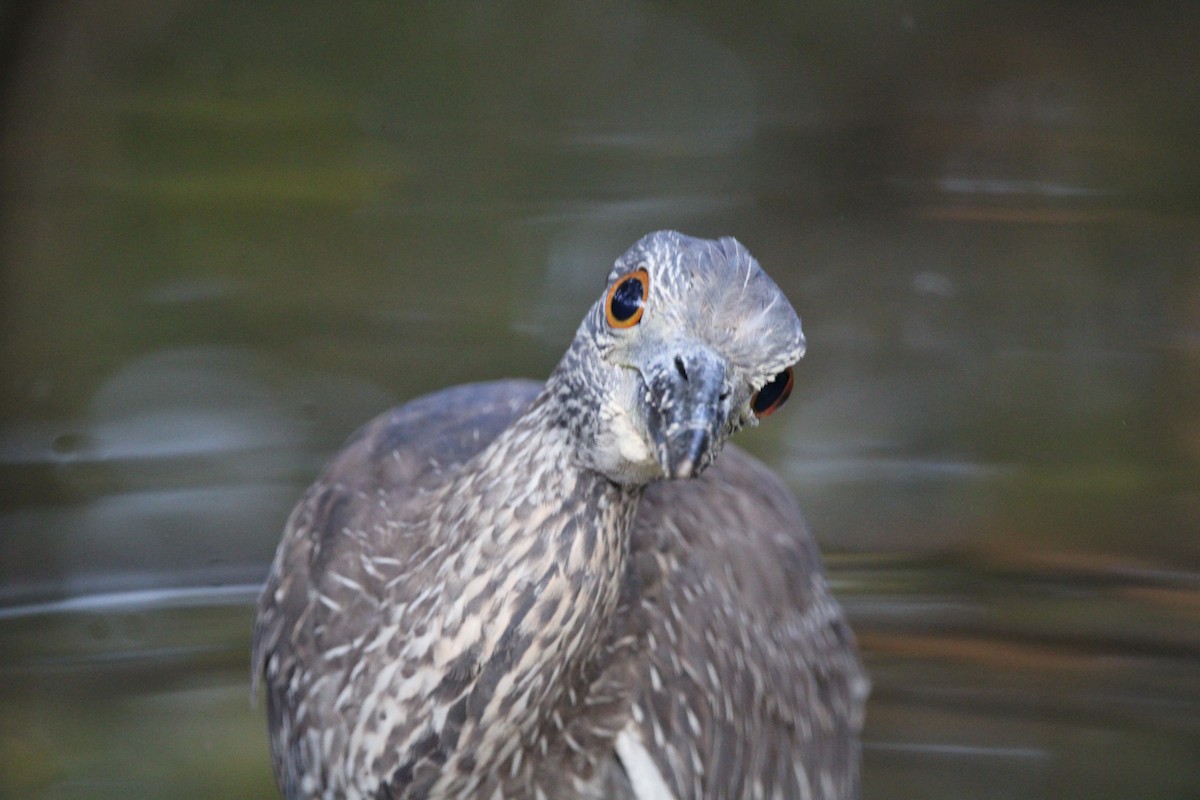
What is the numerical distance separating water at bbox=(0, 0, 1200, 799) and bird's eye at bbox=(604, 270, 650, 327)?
6.63ft

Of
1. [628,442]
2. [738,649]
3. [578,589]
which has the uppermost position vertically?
[628,442]

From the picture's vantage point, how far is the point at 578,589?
179cm

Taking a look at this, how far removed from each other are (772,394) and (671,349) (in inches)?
7.3

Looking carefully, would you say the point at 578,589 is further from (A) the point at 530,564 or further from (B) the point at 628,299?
(B) the point at 628,299

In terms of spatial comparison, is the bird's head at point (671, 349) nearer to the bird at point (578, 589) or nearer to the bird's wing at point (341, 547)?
the bird at point (578, 589)

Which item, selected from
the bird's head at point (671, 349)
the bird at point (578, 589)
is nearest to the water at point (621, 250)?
the bird at point (578, 589)

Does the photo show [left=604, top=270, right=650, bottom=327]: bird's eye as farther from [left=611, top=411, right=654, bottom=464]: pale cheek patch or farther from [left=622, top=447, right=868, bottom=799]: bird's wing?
[left=622, top=447, right=868, bottom=799]: bird's wing

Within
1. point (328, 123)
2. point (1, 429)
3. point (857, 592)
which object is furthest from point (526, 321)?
point (1, 429)

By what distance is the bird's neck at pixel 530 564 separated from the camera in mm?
1774

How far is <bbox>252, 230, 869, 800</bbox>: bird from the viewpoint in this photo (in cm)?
168

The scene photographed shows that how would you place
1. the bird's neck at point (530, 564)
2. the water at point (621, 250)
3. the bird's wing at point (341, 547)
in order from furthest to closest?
the water at point (621, 250), the bird's wing at point (341, 547), the bird's neck at point (530, 564)

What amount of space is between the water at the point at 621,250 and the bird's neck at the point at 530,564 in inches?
71.2

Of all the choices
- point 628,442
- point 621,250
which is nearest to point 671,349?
point 628,442

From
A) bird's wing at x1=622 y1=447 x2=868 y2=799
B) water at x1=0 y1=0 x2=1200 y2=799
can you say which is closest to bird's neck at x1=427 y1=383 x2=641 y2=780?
bird's wing at x1=622 y1=447 x2=868 y2=799
